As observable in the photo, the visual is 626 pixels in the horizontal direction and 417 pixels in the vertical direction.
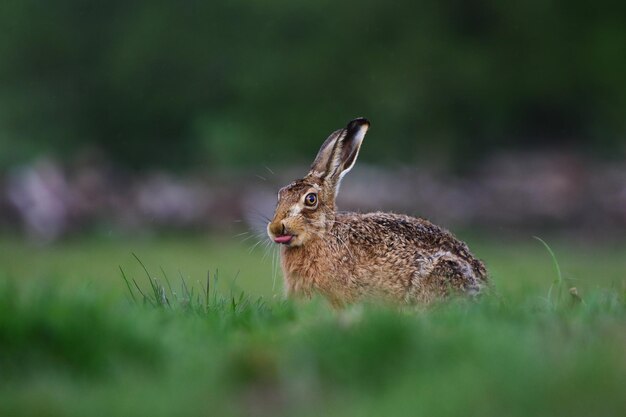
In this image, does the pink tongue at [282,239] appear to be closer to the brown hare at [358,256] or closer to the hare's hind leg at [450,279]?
the brown hare at [358,256]

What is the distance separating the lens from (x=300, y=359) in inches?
192

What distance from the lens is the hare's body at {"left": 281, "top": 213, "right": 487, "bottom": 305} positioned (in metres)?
7.68

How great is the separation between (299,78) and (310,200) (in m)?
15.1

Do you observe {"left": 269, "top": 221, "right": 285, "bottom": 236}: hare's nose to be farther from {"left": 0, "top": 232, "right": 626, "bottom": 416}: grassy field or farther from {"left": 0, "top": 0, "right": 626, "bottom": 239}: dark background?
{"left": 0, "top": 0, "right": 626, "bottom": 239}: dark background

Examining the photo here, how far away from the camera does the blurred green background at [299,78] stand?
2233 cm

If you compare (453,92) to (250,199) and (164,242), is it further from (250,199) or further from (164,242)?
(164,242)

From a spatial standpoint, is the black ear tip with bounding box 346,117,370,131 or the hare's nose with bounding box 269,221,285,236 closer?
the hare's nose with bounding box 269,221,285,236

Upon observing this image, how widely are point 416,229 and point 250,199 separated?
15161mm

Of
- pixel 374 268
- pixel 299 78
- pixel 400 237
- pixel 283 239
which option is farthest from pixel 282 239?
pixel 299 78

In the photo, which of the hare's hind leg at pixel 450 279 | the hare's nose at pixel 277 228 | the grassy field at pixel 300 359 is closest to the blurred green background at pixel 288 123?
the hare's nose at pixel 277 228

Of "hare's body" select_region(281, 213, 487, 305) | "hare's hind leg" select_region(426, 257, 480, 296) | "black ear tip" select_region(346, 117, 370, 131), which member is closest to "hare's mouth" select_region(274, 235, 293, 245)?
"hare's body" select_region(281, 213, 487, 305)

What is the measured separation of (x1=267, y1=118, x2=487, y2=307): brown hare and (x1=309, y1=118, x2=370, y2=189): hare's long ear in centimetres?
10

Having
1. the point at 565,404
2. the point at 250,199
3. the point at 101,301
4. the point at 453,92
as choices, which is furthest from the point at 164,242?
the point at 565,404

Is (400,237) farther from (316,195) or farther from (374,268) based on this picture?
(316,195)
